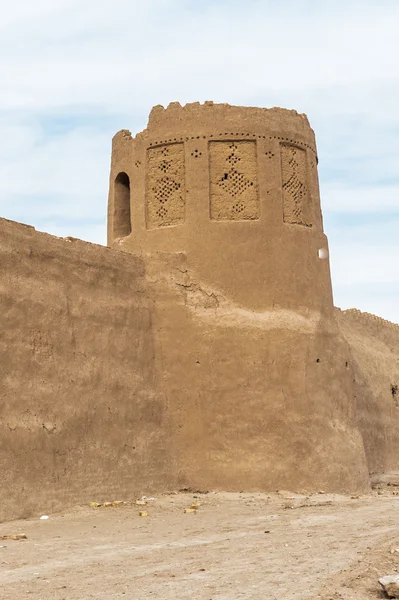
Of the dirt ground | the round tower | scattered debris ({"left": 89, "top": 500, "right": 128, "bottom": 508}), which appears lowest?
the dirt ground

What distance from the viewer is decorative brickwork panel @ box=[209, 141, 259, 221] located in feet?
43.4

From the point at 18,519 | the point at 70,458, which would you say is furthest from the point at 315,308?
the point at 18,519

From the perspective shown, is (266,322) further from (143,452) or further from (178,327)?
(143,452)

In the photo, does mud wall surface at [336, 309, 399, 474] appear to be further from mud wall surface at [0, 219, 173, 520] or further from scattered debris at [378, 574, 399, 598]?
scattered debris at [378, 574, 399, 598]

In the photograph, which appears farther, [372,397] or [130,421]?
[372,397]

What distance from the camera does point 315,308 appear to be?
13.4 metres

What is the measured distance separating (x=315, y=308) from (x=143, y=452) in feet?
11.6

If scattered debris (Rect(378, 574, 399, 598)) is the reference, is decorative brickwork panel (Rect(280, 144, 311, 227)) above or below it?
above

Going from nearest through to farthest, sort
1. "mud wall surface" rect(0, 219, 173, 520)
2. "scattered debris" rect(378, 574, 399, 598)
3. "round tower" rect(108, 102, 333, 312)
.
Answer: "scattered debris" rect(378, 574, 399, 598) → "mud wall surface" rect(0, 219, 173, 520) → "round tower" rect(108, 102, 333, 312)

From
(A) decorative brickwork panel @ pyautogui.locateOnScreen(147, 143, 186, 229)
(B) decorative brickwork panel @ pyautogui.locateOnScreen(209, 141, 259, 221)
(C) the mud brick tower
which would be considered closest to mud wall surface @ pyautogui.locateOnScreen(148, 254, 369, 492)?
(C) the mud brick tower

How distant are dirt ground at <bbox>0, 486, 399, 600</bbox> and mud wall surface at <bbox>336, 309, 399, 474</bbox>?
230 inches

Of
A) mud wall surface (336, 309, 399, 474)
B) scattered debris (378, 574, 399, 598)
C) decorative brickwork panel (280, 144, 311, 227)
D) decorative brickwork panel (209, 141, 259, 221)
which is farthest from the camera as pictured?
mud wall surface (336, 309, 399, 474)

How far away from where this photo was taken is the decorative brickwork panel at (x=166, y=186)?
43.8 ft

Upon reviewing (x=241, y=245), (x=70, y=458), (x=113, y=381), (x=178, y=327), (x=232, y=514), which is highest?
(x=241, y=245)
